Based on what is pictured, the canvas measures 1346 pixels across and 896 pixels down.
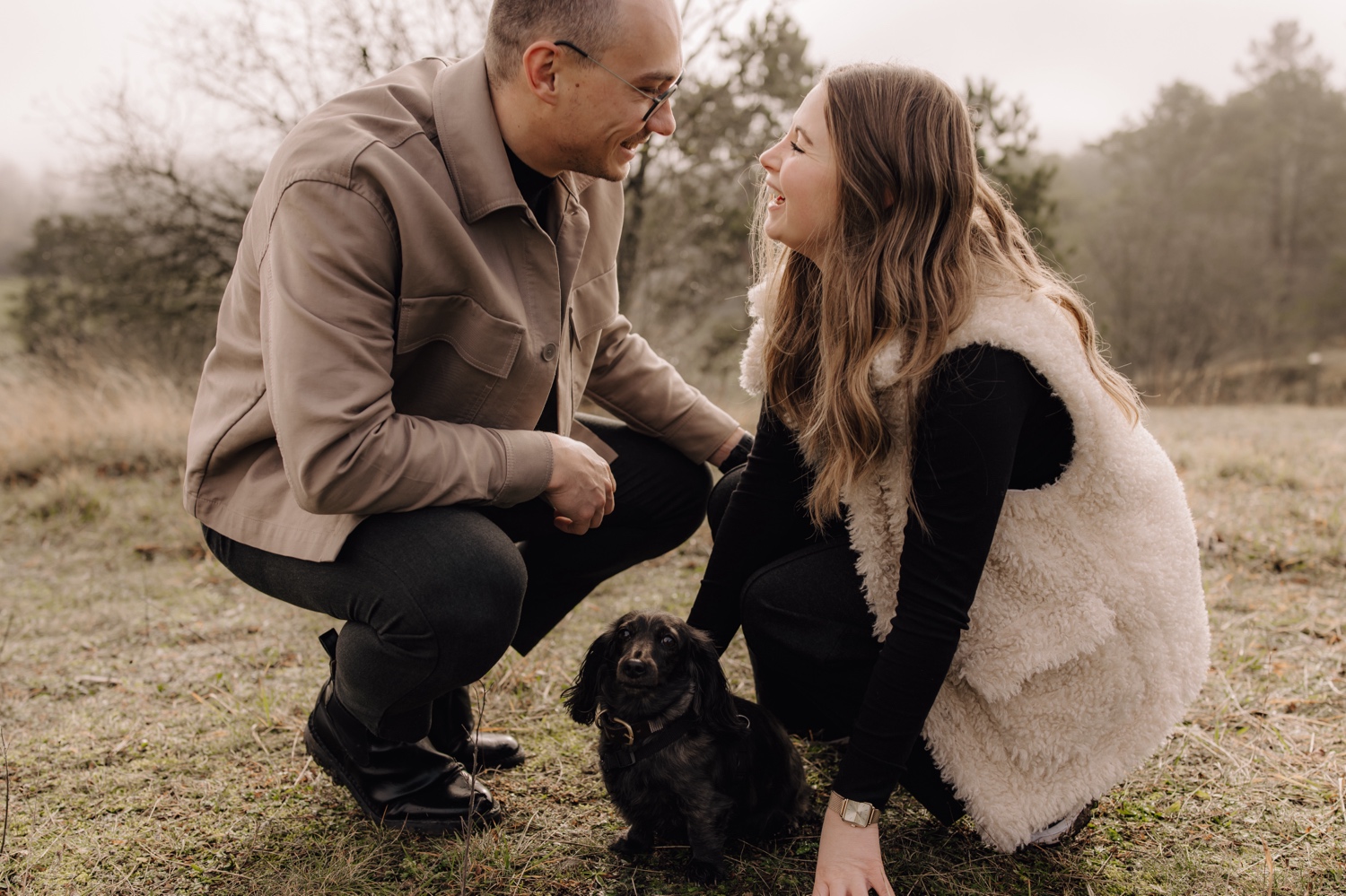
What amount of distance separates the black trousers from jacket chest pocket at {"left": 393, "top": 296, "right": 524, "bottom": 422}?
758 millimetres

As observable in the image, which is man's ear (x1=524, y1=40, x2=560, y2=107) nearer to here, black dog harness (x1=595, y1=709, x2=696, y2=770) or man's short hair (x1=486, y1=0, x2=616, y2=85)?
man's short hair (x1=486, y1=0, x2=616, y2=85)

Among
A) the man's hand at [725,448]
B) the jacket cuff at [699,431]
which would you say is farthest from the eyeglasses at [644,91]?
the man's hand at [725,448]

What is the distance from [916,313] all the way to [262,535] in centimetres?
143

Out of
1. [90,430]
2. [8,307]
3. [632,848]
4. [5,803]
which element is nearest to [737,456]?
[632,848]

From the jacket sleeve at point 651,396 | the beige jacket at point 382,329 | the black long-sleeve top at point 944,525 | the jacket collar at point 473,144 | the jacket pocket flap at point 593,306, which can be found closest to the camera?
the black long-sleeve top at point 944,525

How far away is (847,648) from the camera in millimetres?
1949

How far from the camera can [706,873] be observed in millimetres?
1855

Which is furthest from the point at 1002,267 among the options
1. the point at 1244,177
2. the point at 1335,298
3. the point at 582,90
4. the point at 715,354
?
the point at 1244,177

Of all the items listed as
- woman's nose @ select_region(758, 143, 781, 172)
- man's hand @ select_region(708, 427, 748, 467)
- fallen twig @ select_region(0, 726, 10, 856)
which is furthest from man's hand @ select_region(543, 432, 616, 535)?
fallen twig @ select_region(0, 726, 10, 856)

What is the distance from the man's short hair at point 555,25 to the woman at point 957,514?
477 mm

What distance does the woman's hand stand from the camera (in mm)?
1649

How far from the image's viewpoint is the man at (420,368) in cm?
176

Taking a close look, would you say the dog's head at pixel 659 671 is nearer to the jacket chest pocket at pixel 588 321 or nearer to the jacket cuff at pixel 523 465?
the jacket cuff at pixel 523 465

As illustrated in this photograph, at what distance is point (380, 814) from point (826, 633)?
110 cm
